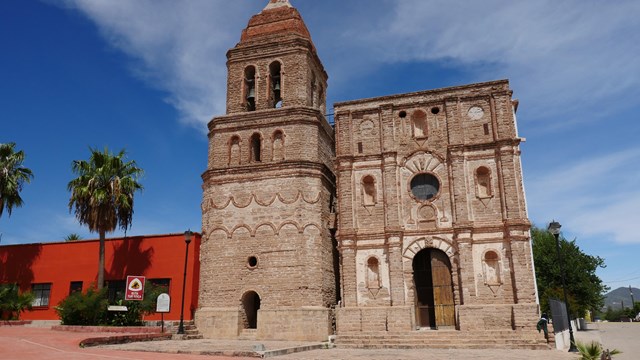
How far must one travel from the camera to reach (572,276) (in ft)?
120

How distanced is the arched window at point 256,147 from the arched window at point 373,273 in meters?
7.27

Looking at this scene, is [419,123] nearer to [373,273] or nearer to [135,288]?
[373,273]

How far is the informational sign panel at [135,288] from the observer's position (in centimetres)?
2147

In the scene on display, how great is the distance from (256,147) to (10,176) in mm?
13483

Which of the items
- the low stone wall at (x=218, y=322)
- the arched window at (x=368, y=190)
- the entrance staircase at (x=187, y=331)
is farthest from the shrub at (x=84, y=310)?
the arched window at (x=368, y=190)

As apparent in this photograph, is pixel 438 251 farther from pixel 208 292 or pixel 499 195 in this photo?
pixel 208 292

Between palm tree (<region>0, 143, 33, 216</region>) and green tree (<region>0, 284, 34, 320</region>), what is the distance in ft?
15.0

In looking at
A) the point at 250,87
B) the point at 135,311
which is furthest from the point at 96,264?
the point at 250,87

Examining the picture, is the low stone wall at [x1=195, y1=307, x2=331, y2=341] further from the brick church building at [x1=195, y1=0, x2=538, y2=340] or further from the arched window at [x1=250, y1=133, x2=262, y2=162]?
the arched window at [x1=250, y1=133, x2=262, y2=162]

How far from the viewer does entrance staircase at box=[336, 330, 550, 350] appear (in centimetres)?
1798

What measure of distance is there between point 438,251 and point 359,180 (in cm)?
472

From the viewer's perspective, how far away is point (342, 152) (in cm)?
2369

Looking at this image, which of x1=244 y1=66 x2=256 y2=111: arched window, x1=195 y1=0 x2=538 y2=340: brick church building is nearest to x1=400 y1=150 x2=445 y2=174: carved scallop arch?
x1=195 y1=0 x2=538 y2=340: brick church building

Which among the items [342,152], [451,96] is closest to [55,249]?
[342,152]
